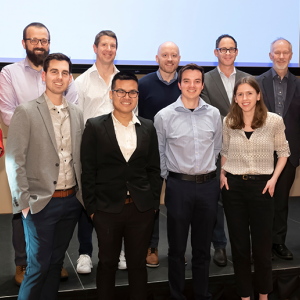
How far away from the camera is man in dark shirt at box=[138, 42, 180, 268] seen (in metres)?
2.90

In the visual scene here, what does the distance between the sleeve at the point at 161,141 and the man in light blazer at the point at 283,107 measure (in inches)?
42.8

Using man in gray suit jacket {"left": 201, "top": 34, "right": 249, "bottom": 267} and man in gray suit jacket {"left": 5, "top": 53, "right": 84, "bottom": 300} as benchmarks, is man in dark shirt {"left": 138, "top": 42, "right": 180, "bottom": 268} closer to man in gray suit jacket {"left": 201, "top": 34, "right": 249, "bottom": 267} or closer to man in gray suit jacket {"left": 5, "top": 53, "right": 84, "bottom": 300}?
man in gray suit jacket {"left": 201, "top": 34, "right": 249, "bottom": 267}

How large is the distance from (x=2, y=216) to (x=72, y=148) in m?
2.63

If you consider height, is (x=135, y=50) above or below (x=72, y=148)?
above

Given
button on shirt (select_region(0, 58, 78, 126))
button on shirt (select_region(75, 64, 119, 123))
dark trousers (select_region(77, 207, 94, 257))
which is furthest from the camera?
dark trousers (select_region(77, 207, 94, 257))

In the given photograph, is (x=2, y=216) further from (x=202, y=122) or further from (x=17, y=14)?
(x=202, y=122)

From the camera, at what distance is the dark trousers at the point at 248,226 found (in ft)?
7.68

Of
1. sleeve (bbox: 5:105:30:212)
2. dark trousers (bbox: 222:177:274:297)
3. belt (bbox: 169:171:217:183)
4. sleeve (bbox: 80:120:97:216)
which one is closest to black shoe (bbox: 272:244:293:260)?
dark trousers (bbox: 222:177:274:297)

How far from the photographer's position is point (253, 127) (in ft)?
7.80

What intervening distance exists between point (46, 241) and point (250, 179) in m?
1.35

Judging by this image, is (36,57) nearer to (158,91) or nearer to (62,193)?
(158,91)

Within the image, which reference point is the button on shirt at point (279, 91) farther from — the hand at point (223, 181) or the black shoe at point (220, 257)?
the black shoe at point (220, 257)

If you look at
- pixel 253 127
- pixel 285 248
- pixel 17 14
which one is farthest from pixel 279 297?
pixel 17 14

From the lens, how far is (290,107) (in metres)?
3.06
